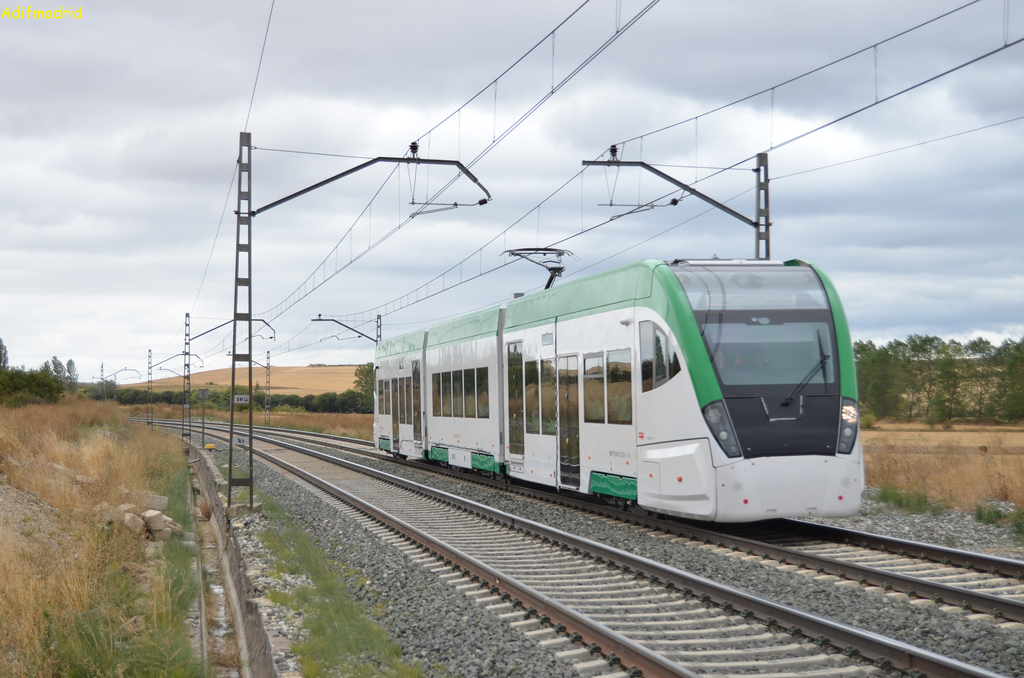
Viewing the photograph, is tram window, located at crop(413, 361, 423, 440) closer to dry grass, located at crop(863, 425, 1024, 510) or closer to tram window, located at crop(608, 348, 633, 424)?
dry grass, located at crop(863, 425, 1024, 510)

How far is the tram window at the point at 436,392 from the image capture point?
23156 mm

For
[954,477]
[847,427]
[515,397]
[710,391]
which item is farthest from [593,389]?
[954,477]

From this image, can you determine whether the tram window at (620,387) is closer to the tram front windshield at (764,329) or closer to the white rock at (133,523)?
the tram front windshield at (764,329)

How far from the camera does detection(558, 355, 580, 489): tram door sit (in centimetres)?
1453

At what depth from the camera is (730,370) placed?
1123cm

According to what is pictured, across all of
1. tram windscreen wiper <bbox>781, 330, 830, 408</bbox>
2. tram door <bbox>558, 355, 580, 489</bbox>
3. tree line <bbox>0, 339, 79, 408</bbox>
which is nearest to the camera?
tram windscreen wiper <bbox>781, 330, 830, 408</bbox>

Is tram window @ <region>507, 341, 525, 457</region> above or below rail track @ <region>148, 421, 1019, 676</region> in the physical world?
above

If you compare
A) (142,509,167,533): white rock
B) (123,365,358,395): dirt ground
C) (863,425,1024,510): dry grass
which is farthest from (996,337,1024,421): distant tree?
(123,365,358,395): dirt ground

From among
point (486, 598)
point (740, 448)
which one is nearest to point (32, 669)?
point (486, 598)

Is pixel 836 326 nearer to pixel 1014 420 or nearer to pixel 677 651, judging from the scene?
pixel 677 651

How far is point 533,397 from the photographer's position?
53.9 ft

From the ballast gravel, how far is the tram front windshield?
2.28 m

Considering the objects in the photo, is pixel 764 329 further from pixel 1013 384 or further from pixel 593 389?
pixel 1013 384

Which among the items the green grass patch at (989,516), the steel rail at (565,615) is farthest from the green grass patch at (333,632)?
the green grass patch at (989,516)
